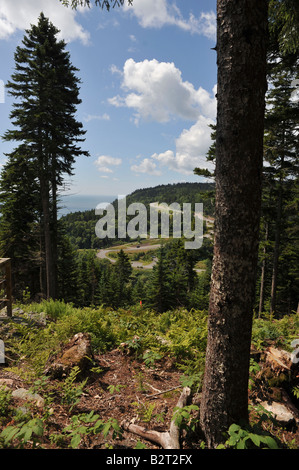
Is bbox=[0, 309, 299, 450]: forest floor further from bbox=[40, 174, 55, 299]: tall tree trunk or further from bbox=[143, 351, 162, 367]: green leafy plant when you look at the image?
bbox=[40, 174, 55, 299]: tall tree trunk

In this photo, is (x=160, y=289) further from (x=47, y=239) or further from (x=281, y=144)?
(x=281, y=144)

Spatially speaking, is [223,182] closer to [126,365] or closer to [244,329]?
[244,329]

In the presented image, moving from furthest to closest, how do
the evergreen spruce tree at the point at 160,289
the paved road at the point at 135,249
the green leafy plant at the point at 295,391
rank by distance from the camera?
1. the paved road at the point at 135,249
2. the evergreen spruce tree at the point at 160,289
3. the green leafy plant at the point at 295,391

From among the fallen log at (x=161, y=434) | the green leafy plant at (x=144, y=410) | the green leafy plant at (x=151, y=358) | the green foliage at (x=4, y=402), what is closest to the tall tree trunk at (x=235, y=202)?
the fallen log at (x=161, y=434)

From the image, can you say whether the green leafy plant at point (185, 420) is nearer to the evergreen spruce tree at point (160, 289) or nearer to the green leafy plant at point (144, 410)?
the green leafy plant at point (144, 410)

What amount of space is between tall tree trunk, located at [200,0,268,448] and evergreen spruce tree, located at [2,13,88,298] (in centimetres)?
1244

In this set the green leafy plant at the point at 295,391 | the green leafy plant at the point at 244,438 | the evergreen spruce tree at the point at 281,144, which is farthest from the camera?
the evergreen spruce tree at the point at 281,144

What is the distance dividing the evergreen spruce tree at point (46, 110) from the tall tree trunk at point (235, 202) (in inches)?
490

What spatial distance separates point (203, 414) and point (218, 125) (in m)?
2.74

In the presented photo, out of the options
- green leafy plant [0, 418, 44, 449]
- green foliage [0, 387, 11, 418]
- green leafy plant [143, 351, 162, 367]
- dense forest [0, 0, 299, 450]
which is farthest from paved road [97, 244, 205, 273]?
green leafy plant [0, 418, 44, 449]

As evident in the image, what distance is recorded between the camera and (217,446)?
221cm

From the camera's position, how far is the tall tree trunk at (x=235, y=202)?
1949mm

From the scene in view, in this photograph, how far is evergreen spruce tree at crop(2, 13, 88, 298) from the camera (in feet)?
40.7
